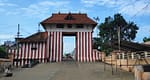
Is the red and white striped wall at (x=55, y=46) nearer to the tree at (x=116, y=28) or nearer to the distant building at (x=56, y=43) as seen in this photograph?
the distant building at (x=56, y=43)

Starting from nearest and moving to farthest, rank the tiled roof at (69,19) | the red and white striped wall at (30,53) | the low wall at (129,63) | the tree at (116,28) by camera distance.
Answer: the low wall at (129,63) → the red and white striped wall at (30,53) → the tiled roof at (69,19) → the tree at (116,28)

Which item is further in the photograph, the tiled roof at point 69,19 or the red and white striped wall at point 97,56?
the tiled roof at point 69,19

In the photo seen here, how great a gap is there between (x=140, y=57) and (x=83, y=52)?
21.8 meters

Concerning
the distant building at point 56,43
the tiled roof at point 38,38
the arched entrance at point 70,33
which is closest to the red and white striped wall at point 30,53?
the distant building at point 56,43

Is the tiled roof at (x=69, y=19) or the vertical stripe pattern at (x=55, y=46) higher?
the tiled roof at (x=69, y=19)

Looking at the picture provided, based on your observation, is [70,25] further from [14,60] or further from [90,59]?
[14,60]

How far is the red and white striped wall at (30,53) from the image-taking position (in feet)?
157

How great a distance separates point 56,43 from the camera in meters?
49.8

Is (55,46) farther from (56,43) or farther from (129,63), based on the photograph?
(129,63)

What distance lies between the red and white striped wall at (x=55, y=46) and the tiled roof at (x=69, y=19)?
223 centimetres

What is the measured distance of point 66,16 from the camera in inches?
2077

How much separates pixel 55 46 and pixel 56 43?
59cm

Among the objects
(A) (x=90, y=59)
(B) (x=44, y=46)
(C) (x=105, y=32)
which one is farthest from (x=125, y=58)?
(C) (x=105, y=32)

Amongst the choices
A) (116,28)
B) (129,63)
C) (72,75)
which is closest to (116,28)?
(116,28)
